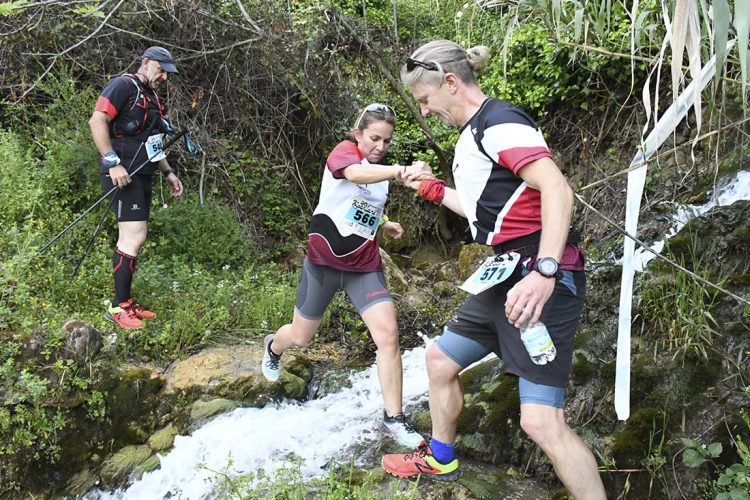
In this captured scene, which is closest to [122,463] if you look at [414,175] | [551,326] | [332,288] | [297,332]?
[297,332]

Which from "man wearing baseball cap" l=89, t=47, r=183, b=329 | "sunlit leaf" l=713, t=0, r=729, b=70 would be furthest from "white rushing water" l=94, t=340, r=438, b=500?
"sunlit leaf" l=713, t=0, r=729, b=70

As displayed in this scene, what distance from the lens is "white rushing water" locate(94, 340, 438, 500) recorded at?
12.5ft

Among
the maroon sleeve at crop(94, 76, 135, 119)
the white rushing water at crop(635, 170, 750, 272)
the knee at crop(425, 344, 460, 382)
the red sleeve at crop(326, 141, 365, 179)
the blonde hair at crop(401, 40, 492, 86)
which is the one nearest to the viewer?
the blonde hair at crop(401, 40, 492, 86)

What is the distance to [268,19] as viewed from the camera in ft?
22.7

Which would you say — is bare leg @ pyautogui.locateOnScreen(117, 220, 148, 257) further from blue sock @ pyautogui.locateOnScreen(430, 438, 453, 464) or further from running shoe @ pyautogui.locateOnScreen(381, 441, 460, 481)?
blue sock @ pyautogui.locateOnScreen(430, 438, 453, 464)

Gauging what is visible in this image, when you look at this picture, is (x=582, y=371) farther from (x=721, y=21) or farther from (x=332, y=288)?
(x=721, y=21)

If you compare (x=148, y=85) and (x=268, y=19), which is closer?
(x=148, y=85)

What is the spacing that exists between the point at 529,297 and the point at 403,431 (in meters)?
1.49

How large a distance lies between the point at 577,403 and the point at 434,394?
1.21 meters

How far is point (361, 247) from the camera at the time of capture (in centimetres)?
360

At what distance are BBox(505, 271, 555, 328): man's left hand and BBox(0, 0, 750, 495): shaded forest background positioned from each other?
281 centimetres

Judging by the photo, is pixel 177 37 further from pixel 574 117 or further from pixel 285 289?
pixel 574 117

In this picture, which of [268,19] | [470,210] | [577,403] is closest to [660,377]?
[577,403]

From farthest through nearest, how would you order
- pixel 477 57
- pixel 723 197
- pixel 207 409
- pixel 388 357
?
pixel 723 197 < pixel 207 409 < pixel 388 357 < pixel 477 57
